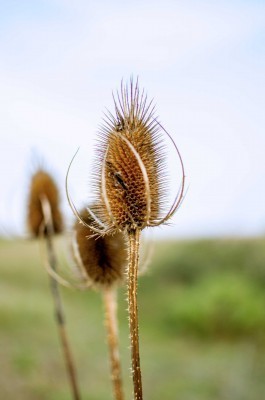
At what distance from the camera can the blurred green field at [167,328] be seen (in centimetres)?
1309

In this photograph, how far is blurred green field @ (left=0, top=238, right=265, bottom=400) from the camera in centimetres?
1309

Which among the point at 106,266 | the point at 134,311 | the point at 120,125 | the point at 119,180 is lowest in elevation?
the point at 134,311

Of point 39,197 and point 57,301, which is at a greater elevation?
point 39,197

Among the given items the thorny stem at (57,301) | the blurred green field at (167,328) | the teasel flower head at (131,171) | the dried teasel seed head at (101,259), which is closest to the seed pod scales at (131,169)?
the teasel flower head at (131,171)

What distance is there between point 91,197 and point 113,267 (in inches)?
47.5

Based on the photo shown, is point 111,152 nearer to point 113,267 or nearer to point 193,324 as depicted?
point 113,267

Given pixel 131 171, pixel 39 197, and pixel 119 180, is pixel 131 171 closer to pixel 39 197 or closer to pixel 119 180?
pixel 119 180

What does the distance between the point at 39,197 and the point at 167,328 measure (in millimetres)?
13983

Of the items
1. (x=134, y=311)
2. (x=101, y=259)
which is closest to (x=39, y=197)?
(x=101, y=259)

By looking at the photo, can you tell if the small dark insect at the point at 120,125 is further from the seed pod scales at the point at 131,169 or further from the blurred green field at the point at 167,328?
the blurred green field at the point at 167,328

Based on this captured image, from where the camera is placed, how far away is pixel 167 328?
19312 mm

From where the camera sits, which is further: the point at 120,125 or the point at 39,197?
the point at 39,197

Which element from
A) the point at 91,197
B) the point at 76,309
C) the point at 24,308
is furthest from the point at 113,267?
the point at 76,309

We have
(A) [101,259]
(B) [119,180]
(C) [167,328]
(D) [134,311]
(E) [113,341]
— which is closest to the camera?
(D) [134,311]
